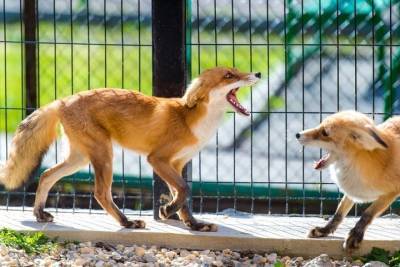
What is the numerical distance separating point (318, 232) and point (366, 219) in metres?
0.43

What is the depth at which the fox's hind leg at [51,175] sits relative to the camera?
891 centimetres

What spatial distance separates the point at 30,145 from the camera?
896cm

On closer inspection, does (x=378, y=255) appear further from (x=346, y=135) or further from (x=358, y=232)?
(x=346, y=135)

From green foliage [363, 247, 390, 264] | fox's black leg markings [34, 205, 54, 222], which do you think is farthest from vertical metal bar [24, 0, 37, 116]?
green foliage [363, 247, 390, 264]

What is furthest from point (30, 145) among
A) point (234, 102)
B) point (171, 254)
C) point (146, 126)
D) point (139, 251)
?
point (234, 102)

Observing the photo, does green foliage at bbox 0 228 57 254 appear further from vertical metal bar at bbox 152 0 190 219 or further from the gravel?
vertical metal bar at bbox 152 0 190 219

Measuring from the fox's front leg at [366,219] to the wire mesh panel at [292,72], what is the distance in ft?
5.70

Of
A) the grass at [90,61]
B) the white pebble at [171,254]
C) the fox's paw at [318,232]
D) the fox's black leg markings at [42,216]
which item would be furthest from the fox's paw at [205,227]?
the grass at [90,61]

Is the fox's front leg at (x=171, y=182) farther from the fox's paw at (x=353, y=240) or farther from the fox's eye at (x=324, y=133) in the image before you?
the fox's paw at (x=353, y=240)

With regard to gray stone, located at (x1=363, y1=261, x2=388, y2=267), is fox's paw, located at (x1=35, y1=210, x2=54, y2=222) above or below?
above

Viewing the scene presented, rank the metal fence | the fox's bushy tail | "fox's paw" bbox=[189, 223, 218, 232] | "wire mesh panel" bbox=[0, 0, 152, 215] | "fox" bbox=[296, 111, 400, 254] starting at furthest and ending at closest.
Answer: "wire mesh panel" bbox=[0, 0, 152, 215] → the metal fence → the fox's bushy tail → "fox's paw" bbox=[189, 223, 218, 232] → "fox" bbox=[296, 111, 400, 254]

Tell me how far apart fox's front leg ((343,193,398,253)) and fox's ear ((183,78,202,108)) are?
149 cm

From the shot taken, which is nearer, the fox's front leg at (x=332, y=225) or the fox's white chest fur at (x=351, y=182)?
the fox's white chest fur at (x=351, y=182)

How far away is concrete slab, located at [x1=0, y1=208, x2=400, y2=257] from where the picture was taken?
8.42 metres
